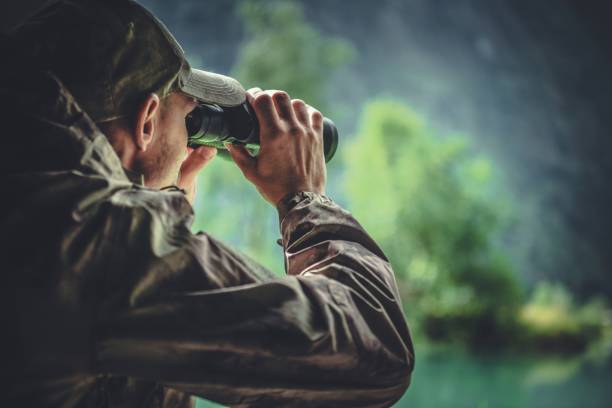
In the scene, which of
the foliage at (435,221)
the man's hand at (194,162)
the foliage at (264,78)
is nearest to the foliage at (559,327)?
the foliage at (435,221)

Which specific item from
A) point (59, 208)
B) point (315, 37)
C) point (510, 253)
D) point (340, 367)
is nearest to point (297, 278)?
point (340, 367)

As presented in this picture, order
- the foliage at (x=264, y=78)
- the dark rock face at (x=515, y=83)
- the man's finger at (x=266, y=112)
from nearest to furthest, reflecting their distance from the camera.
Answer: the man's finger at (x=266, y=112)
the foliage at (x=264, y=78)
the dark rock face at (x=515, y=83)

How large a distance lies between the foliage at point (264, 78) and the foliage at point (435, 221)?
5.84ft

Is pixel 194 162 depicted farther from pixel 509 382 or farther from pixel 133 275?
pixel 509 382

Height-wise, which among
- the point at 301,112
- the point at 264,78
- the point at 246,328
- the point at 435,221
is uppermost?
the point at 264,78

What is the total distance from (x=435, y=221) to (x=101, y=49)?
10.1 metres

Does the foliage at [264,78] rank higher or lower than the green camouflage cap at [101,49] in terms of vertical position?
higher

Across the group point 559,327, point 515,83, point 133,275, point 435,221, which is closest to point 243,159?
point 133,275

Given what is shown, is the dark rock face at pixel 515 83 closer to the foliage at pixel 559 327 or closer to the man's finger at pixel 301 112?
the foliage at pixel 559 327

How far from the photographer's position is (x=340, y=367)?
47cm

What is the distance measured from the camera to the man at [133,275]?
41cm

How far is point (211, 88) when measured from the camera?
0.63m

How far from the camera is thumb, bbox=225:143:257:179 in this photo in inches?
26.2

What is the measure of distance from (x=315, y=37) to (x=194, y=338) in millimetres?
13100
